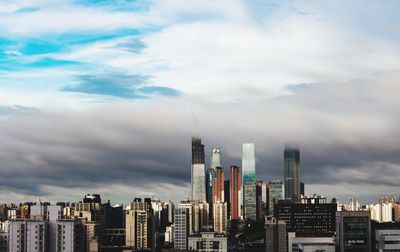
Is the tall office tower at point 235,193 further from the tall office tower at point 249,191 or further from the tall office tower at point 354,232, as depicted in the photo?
the tall office tower at point 354,232

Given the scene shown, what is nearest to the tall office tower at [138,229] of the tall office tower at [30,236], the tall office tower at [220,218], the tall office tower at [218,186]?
the tall office tower at [220,218]

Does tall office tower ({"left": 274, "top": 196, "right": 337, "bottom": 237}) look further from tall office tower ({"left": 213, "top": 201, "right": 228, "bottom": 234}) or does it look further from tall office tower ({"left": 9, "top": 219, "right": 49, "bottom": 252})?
tall office tower ({"left": 9, "top": 219, "right": 49, "bottom": 252})

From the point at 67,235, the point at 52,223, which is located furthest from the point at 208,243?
the point at 52,223

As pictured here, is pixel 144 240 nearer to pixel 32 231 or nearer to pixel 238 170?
pixel 32 231

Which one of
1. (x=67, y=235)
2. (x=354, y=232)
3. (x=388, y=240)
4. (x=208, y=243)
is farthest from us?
(x=208, y=243)

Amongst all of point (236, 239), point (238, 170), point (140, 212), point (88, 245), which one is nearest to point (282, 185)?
point (238, 170)

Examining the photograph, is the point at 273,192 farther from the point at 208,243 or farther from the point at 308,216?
the point at 208,243
